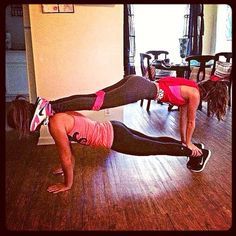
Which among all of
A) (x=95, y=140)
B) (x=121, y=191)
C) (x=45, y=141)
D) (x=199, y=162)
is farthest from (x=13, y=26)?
(x=199, y=162)

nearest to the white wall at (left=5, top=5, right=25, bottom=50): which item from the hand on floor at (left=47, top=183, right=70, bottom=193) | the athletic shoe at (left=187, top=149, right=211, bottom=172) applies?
the hand on floor at (left=47, top=183, right=70, bottom=193)

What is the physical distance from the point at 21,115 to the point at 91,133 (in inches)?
13.7

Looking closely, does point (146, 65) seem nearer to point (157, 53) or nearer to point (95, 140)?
point (157, 53)

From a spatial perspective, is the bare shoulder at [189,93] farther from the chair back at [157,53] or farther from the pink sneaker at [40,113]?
the pink sneaker at [40,113]

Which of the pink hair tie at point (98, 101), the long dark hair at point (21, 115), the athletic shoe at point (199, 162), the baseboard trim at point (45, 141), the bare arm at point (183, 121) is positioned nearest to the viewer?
the long dark hair at point (21, 115)

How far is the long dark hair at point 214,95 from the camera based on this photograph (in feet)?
4.18

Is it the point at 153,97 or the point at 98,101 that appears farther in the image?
the point at 153,97

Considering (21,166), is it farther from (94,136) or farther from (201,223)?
(201,223)

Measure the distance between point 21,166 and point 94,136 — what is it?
524 millimetres

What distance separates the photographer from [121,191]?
1.44 m

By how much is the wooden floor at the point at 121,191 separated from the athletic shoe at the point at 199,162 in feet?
0.11

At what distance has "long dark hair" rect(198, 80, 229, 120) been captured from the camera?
1275mm

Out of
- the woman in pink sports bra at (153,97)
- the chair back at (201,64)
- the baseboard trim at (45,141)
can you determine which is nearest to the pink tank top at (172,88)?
the woman in pink sports bra at (153,97)
